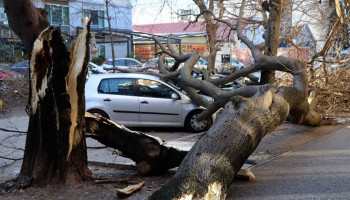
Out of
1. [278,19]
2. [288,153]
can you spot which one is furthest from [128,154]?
[278,19]

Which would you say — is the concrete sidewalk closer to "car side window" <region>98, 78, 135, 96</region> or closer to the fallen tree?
the fallen tree

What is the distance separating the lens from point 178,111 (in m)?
12.0

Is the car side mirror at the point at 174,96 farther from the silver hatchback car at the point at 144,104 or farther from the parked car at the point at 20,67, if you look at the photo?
the parked car at the point at 20,67

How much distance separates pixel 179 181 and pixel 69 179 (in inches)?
75.3

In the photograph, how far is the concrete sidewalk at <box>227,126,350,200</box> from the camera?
6082 mm

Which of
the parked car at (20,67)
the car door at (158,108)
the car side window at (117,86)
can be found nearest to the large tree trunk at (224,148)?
the car door at (158,108)

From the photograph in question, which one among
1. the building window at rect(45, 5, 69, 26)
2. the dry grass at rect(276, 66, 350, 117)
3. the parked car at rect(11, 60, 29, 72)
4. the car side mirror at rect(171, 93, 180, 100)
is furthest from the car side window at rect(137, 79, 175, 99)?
the parked car at rect(11, 60, 29, 72)

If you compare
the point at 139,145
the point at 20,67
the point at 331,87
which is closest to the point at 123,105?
the point at 139,145

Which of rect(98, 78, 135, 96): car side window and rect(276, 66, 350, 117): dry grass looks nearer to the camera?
rect(98, 78, 135, 96): car side window

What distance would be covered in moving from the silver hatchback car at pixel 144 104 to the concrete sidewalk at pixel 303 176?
3.53 meters

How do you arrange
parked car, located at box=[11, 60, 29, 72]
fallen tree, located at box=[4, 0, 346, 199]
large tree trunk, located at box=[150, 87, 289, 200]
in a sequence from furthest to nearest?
parked car, located at box=[11, 60, 29, 72] < fallen tree, located at box=[4, 0, 346, 199] < large tree trunk, located at box=[150, 87, 289, 200]

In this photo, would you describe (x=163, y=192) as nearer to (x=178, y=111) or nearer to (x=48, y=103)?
(x=48, y=103)

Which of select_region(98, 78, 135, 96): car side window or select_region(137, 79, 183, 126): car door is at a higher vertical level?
select_region(98, 78, 135, 96): car side window

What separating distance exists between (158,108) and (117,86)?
4.25 feet
